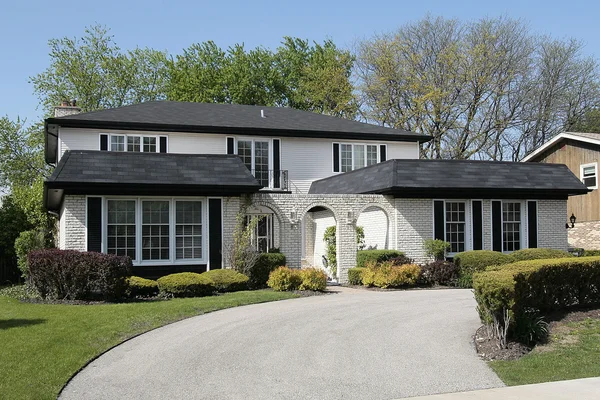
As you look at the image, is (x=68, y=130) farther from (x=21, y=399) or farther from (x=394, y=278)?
(x=21, y=399)

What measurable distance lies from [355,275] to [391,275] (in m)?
1.61

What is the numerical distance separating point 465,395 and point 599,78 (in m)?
44.0

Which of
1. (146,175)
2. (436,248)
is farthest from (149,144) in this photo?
(436,248)

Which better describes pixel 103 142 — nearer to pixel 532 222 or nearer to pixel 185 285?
pixel 185 285

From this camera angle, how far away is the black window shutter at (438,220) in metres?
22.6

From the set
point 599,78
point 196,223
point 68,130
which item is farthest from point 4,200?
point 599,78

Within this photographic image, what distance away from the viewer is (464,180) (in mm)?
22797

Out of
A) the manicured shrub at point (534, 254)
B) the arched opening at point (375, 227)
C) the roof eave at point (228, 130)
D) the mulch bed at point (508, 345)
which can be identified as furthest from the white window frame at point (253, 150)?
the mulch bed at point (508, 345)

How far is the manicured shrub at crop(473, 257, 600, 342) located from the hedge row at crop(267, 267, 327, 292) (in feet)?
22.0

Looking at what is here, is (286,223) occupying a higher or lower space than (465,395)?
higher

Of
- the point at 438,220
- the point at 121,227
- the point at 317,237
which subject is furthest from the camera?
the point at 317,237

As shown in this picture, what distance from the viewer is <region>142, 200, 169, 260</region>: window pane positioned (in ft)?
63.6

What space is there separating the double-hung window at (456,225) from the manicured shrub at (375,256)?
2509mm

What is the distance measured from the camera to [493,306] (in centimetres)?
1090
